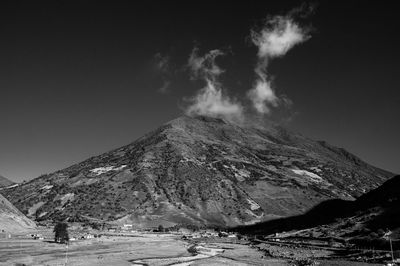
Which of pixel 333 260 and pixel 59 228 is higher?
pixel 59 228

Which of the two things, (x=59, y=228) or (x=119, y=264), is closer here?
(x=119, y=264)

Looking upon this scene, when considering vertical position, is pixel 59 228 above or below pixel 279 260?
above

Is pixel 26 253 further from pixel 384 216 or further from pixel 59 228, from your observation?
pixel 384 216

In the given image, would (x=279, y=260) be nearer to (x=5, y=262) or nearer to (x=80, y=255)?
(x=80, y=255)

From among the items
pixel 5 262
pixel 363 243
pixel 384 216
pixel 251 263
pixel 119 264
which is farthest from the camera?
pixel 384 216

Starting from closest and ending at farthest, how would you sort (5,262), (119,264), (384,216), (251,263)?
(5,262)
(119,264)
(251,263)
(384,216)

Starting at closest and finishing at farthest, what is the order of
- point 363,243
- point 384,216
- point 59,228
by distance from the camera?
point 363,243 < point 59,228 < point 384,216

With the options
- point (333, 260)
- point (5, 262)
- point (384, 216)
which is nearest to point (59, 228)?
point (5, 262)

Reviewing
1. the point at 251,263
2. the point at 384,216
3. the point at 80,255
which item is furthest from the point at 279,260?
the point at 384,216

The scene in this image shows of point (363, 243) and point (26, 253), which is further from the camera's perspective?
point (363, 243)
